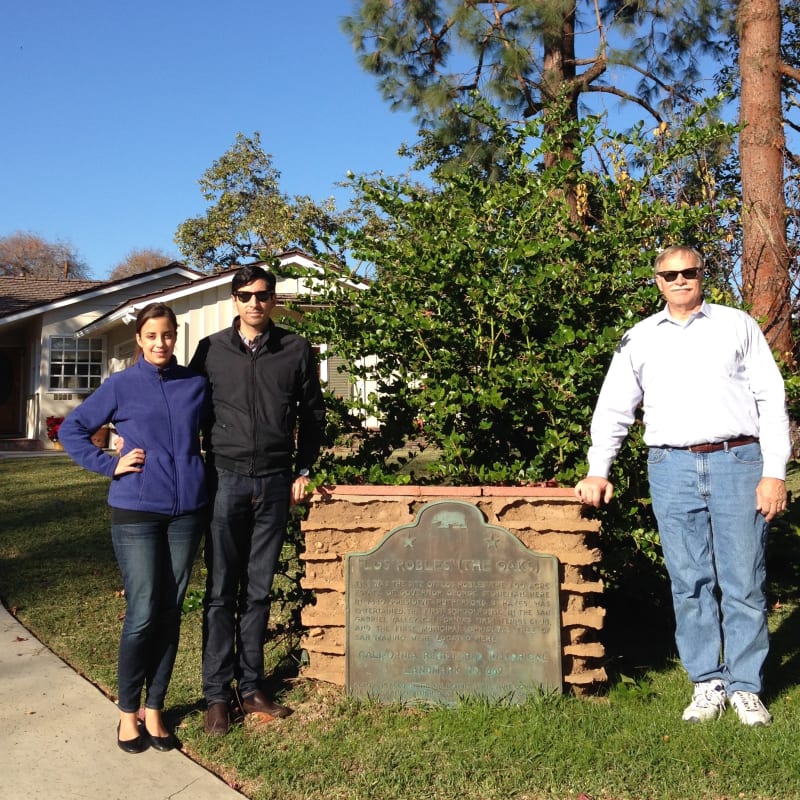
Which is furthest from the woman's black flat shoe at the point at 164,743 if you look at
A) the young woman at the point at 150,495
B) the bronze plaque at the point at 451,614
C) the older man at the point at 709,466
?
the older man at the point at 709,466

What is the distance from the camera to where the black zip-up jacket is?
3494mm

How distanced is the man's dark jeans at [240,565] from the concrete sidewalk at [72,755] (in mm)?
425

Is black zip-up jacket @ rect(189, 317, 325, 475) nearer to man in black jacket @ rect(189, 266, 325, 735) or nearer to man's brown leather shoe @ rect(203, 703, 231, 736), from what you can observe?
man in black jacket @ rect(189, 266, 325, 735)

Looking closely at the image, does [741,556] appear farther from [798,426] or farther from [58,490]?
[58,490]

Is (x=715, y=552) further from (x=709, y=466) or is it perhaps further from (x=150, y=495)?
(x=150, y=495)

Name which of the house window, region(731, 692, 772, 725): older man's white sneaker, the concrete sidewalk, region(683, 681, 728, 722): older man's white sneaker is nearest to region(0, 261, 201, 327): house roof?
the house window

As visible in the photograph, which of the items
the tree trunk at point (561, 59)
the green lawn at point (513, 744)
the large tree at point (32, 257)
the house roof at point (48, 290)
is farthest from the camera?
the large tree at point (32, 257)

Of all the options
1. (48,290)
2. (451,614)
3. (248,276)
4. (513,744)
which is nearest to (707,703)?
(513,744)

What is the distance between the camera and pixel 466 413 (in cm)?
409

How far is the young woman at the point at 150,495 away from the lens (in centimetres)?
331

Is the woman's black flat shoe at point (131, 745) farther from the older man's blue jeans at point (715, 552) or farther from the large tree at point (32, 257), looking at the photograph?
the large tree at point (32, 257)

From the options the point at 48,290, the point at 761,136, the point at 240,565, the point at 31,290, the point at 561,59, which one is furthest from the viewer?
the point at 48,290

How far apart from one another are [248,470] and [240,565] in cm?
43

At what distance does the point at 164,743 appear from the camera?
3.36 meters
